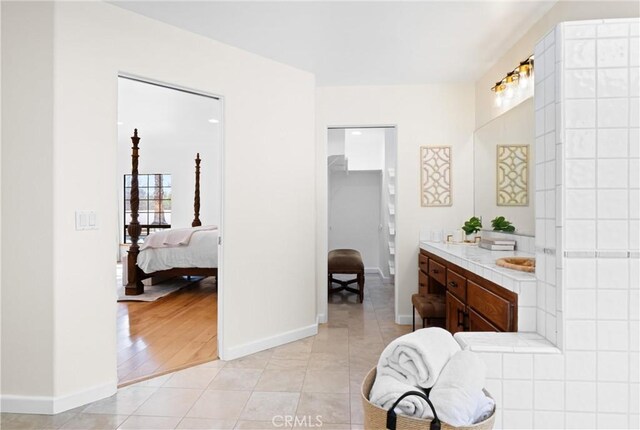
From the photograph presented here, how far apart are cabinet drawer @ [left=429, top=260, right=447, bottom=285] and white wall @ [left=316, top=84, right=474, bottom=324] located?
56 centimetres

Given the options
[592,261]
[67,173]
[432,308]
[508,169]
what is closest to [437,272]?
[432,308]

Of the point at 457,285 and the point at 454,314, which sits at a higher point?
the point at 457,285

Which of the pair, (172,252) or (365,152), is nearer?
(172,252)

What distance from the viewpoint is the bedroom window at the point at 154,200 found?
306 inches

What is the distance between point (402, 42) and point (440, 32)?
0.92 ft

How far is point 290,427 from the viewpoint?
1897 millimetres

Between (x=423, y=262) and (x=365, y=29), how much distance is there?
208 centimetres

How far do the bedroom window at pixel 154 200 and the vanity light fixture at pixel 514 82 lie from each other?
21.9 ft

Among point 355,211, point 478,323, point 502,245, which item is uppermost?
point 355,211

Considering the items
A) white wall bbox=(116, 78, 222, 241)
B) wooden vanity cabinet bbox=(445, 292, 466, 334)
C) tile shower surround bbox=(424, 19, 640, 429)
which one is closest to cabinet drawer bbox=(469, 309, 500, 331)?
wooden vanity cabinet bbox=(445, 292, 466, 334)

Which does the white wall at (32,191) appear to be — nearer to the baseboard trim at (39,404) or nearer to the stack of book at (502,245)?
the baseboard trim at (39,404)

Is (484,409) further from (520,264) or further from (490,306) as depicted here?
(520,264)

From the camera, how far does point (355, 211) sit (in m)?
7.00

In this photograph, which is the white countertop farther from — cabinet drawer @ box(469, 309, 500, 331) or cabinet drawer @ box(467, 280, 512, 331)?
cabinet drawer @ box(469, 309, 500, 331)
